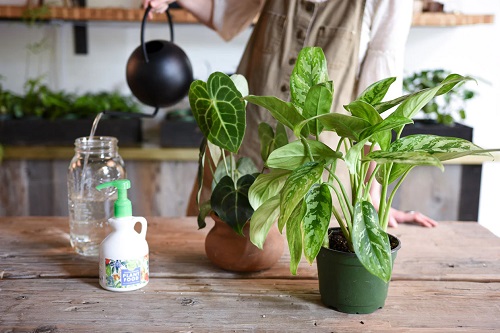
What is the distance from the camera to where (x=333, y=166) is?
3.08 ft

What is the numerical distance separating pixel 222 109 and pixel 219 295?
328 millimetres

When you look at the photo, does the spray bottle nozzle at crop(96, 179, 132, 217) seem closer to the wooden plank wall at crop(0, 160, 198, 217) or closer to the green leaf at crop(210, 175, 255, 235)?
the green leaf at crop(210, 175, 255, 235)

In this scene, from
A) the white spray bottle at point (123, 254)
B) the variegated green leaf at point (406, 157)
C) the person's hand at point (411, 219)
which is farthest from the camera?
the person's hand at point (411, 219)

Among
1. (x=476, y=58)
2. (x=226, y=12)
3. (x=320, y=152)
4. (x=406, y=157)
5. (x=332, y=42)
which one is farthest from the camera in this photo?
(x=476, y=58)

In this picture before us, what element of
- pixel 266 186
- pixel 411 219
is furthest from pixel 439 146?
pixel 411 219

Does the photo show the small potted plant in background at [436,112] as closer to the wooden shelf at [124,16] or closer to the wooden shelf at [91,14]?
the wooden shelf at [124,16]

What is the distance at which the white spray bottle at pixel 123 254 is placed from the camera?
99cm

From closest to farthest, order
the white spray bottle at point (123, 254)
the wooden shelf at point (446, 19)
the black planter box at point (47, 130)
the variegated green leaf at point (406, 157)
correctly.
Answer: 1. the variegated green leaf at point (406, 157)
2. the white spray bottle at point (123, 254)
3. the black planter box at point (47, 130)
4. the wooden shelf at point (446, 19)

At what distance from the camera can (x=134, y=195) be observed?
2713 millimetres

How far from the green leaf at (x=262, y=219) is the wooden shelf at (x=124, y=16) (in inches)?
78.3

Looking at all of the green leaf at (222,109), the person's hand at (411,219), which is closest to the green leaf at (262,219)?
the green leaf at (222,109)

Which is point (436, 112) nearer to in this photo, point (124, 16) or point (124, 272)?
point (124, 16)

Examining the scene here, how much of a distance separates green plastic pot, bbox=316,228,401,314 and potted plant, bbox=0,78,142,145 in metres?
1.92

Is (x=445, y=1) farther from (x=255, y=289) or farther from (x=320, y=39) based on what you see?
(x=255, y=289)
